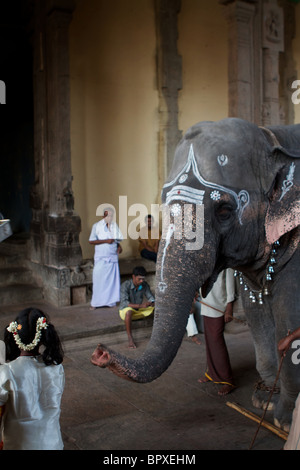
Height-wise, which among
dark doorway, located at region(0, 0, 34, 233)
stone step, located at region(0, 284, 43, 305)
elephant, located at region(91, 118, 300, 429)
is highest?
dark doorway, located at region(0, 0, 34, 233)

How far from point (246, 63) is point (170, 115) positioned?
5.92 feet

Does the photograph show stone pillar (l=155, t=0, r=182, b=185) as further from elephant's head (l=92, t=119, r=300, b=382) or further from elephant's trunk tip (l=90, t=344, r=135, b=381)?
elephant's trunk tip (l=90, t=344, r=135, b=381)

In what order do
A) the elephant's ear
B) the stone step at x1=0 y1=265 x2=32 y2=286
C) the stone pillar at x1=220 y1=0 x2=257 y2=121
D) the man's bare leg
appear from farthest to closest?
the stone step at x1=0 y1=265 x2=32 y2=286 < the stone pillar at x1=220 y1=0 x2=257 y2=121 < the man's bare leg < the elephant's ear

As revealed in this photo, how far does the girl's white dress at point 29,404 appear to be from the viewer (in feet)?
9.48

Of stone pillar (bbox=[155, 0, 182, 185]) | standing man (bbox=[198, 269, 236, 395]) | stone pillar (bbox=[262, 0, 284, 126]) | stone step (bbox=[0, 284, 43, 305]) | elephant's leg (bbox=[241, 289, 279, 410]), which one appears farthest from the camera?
stone pillar (bbox=[155, 0, 182, 185])

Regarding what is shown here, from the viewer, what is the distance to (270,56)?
847 cm

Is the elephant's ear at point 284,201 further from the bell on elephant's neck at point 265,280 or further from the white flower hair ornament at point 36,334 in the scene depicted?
the white flower hair ornament at point 36,334

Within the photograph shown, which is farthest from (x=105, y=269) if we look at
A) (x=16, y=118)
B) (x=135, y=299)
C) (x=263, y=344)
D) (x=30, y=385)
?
(x=30, y=385)

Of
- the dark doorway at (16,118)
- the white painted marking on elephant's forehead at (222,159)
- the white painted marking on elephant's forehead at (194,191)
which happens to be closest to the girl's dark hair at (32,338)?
the white painted marking on elephant's forehead at (194,191)

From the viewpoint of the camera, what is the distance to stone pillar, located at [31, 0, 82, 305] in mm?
7699

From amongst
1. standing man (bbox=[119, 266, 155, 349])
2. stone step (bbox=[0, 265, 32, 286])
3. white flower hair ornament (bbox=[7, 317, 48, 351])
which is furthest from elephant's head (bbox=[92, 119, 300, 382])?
stone step (bbox=[0, 265, 32, 286])

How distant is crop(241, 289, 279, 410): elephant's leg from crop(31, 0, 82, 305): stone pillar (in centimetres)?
390

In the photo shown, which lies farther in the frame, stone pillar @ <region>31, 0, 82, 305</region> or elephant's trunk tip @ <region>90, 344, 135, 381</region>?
stone pillar @ <region>31, 0, 82, 305</region>

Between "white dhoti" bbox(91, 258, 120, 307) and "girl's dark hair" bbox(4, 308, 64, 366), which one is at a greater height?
"girl's dark hair" bbox(4, 308, 64, 366)
